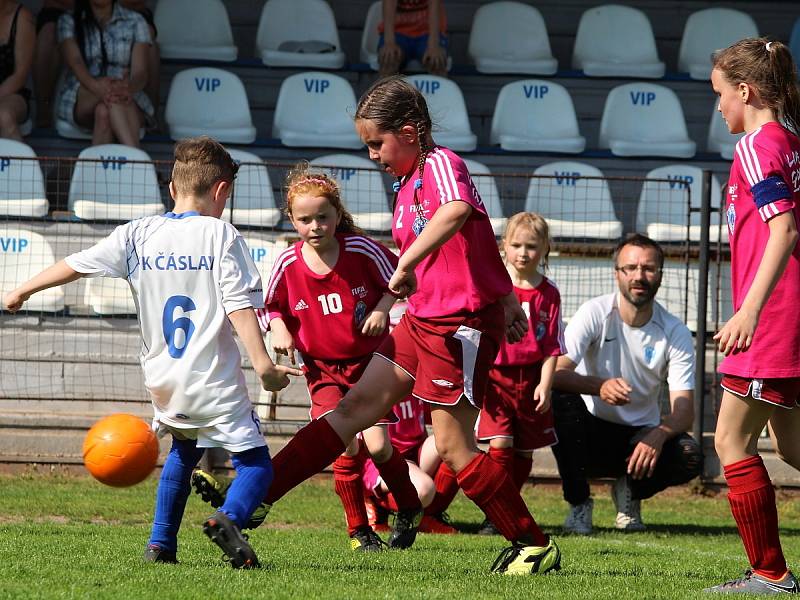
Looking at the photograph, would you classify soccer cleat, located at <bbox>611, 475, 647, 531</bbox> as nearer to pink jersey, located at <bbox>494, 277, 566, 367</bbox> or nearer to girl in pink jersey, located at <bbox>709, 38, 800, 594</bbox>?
pink jersey, located at <bbox>494, 277, 566, 367</bbox>

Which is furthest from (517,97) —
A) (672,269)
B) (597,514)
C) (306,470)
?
(306,470)

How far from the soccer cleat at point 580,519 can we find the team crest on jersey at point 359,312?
76.6 inches

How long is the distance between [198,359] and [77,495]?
133 inches

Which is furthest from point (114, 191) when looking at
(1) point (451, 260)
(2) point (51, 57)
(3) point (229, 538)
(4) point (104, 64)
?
(3) point (229, 538)

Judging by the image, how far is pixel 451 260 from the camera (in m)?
4.62

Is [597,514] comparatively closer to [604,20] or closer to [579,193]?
[579,193]

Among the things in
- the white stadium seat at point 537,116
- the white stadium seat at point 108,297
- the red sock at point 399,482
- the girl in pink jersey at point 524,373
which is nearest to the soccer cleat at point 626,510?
the girl in pink jersey at point 524,373

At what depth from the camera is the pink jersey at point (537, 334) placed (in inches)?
269

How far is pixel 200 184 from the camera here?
4.53m

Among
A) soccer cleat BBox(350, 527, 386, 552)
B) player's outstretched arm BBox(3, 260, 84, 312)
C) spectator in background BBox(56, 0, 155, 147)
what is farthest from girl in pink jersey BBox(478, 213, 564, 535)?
spectator in background BBox(56, 0, 155, 147)

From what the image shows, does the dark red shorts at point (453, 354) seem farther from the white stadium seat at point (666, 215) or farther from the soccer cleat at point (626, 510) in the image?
the white stadium seat at point (666, 215)

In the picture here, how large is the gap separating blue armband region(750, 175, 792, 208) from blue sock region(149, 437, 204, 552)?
2245 mm

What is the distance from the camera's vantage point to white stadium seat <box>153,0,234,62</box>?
11.7 meters

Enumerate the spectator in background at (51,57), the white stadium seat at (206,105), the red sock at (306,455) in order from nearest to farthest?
the red sock at (306,455)
the spectator in background at (51,57)
the white stadium seat at (206,105)
